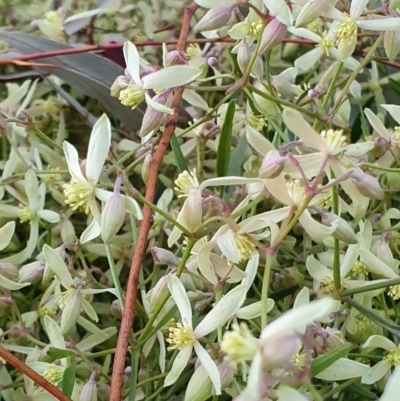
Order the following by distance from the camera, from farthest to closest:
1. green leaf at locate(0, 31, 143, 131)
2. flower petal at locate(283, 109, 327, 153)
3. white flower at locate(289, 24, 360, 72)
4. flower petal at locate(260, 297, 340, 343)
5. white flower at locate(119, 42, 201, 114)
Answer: green leaf at locate(0, 31, 143, 131), white flower at locate(289, 24, 360, 72), white flower at locate(119, 42, 201, 114), flower petal at locate(283, 109, 327, 153), flower petal at locate(260, 297, 340, 343)

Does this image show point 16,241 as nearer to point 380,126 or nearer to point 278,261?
point 278,261

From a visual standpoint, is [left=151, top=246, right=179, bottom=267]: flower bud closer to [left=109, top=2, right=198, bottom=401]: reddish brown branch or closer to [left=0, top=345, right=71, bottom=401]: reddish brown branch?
[left=109, top=2, right=198, bottom=401]: reddish brown branch

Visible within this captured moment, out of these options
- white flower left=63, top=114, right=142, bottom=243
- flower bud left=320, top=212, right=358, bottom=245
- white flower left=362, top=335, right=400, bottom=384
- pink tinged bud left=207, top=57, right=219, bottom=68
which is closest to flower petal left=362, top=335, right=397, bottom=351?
white flower left=362, top=335, right=400, bottom=384

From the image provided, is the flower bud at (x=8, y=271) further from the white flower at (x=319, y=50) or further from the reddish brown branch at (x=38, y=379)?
the white flower at (x=319, y=50)

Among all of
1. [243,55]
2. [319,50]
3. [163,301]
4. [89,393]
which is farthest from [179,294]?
[319,50]

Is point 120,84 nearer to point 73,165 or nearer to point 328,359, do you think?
point 73,165

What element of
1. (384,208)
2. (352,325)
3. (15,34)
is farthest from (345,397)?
(15,34)

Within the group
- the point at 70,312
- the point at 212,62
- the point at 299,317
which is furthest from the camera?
the point at 212,62
